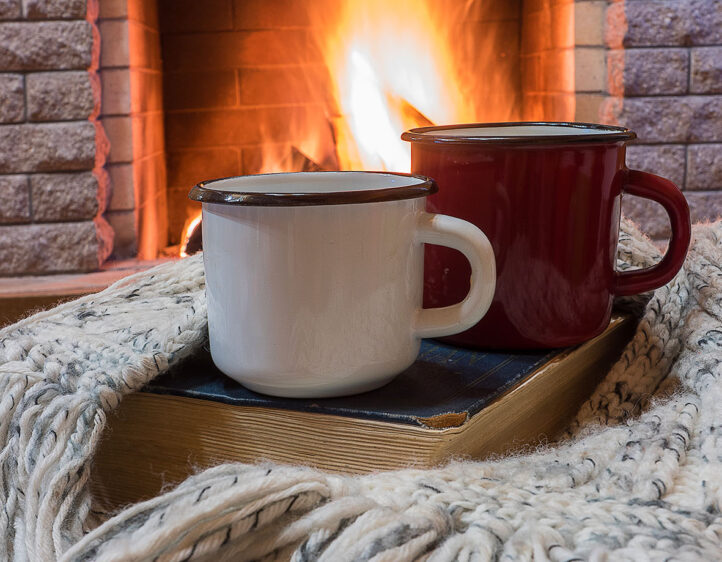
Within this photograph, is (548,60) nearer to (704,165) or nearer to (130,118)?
(704,165)

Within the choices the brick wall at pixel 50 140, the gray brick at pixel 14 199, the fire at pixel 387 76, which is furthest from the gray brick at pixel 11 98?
the fire at pixel 387 76

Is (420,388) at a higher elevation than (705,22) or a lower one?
lower

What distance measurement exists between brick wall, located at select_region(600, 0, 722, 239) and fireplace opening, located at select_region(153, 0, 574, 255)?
182 millimetres

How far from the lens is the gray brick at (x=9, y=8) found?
4.64 ft

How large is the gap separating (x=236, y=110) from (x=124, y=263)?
45cm

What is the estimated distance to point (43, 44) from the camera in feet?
4.68

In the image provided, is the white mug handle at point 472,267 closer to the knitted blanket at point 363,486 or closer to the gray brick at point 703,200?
the knitted blanket at point 363,486

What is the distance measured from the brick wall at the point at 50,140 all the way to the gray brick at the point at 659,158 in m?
1.00

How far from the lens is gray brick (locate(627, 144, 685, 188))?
62.7 inches

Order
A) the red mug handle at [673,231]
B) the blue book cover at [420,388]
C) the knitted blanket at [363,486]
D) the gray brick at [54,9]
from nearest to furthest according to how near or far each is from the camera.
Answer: the knitted blanket at [363,486]
the blue book cover at [420,388]
the red mug handle at [673,231]
the gray brick at [54,9]

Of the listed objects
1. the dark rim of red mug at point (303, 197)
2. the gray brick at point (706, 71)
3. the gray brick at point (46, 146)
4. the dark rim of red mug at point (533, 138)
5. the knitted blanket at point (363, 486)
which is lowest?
the knitted blanket at point (363, 486)

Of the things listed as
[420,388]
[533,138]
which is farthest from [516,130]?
[420,388]

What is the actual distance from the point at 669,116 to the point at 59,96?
3.69 ft

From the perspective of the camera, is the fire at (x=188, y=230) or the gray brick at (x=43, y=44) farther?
the fire at (x=188, y=230)
